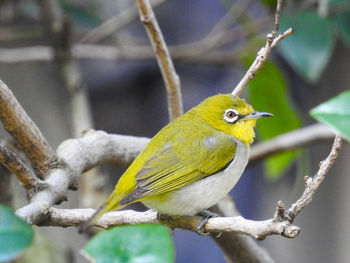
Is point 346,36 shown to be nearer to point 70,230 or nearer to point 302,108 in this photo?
point 302,108

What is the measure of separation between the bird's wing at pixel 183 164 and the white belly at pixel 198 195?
0.09 ft

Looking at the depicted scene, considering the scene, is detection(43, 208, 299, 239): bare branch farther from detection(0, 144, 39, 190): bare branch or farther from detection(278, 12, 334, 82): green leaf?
detection(278, 12, 334, 82): green leaf

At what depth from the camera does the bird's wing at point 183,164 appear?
6.75 feet

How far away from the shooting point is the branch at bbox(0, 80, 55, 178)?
1.82 m

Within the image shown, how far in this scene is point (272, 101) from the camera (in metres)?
3.11

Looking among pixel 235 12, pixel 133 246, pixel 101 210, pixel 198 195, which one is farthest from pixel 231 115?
pixel 235 12

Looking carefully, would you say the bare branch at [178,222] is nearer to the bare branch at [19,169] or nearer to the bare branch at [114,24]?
the bare branch at [19,169]

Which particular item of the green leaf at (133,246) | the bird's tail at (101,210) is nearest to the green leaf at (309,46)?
the bird's tail at (101,210)

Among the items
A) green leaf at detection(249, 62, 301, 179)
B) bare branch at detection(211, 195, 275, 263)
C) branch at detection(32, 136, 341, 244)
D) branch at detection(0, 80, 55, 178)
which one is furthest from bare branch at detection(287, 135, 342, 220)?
green leaf at detection(249, 62, 301, 179)

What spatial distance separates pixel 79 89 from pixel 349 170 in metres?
2.20

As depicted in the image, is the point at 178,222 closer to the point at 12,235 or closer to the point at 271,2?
the point at 12,235

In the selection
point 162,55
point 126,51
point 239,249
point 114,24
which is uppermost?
point 114,24

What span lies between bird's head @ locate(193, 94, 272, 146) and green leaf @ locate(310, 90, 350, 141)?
1.22 m

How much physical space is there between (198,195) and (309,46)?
1161mm
